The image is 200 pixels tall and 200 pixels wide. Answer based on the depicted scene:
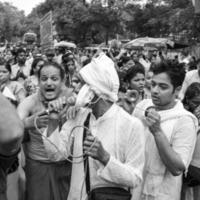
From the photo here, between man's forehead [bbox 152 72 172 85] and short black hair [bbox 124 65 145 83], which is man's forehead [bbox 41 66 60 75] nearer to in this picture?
man's forehead [bbox 152 72 172 85]

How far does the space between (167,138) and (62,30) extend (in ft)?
117

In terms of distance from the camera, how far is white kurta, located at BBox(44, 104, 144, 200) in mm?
2494

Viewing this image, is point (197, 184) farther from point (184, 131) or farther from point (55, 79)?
point (55, 79)

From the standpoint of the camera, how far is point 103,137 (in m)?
2.62

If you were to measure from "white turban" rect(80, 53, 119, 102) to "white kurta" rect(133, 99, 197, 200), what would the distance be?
1.83ft

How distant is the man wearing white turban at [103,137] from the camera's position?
2529 millimetres

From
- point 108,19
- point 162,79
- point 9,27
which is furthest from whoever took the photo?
point 9,27

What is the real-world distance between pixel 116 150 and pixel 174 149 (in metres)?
0.51

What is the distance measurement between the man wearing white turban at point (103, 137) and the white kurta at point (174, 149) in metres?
0.36

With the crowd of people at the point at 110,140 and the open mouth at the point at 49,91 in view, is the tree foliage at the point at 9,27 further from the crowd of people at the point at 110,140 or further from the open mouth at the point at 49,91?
the crowd of people at the point at 110,140

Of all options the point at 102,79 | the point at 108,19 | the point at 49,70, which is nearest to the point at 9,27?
the point at 108,19

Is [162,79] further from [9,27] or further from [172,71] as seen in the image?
[9,27]

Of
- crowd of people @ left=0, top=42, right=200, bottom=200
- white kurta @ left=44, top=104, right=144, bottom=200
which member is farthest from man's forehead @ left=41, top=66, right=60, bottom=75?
white kurta @ left=44, top=104, right=144, bottom=200

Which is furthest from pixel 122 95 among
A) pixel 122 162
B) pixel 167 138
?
pixel 122 162
